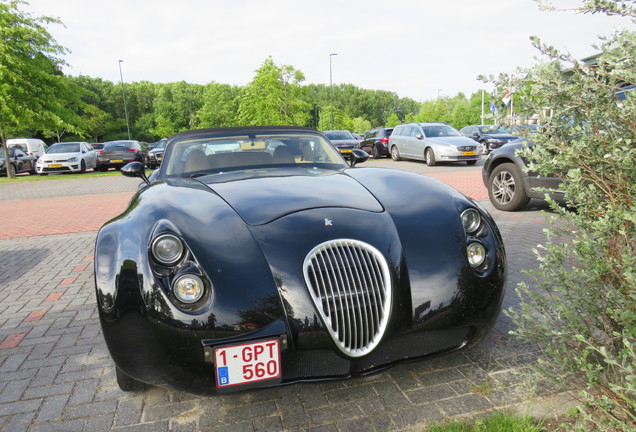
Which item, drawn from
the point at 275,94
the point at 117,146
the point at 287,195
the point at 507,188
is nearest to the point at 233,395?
the point at 287,195

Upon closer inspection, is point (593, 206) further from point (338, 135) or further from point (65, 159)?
point (65, 159)

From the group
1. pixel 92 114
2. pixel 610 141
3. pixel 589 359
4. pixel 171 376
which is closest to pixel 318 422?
pixel 171 376

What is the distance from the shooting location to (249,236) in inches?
87.3

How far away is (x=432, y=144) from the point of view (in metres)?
17.1

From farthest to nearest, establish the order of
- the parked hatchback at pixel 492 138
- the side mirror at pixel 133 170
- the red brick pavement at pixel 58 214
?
the parked hatchback at pixel 492 138, the red brick pavement at pixel 58 214, the side mirror at pixel 133 170

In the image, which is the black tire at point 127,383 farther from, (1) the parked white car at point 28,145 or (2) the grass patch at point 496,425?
(1) the parked white car at point 28,145

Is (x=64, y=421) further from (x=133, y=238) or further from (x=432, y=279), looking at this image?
(x=432, y=279)

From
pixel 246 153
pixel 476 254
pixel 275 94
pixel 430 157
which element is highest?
pixel 275 94

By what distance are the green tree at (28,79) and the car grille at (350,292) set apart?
18.4 meters

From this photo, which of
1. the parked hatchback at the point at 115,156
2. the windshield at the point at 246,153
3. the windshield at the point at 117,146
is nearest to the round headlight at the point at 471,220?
the windshield at the point at 246,153

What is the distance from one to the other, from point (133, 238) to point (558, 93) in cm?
198

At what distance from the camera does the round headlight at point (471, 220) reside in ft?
8.23

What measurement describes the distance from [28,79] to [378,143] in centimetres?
1503

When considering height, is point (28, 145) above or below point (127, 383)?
above
